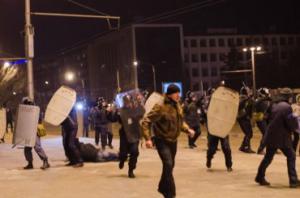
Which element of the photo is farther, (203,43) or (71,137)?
(203,43)

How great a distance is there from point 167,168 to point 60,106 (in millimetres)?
7032

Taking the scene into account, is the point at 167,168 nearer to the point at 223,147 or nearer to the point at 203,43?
the point at 223,147

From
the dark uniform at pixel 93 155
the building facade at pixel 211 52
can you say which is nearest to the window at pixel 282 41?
the building facade at pixel 211 52

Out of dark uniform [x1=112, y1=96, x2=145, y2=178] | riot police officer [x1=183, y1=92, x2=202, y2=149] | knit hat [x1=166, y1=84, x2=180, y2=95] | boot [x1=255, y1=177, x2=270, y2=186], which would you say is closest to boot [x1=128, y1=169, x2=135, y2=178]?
dark uniform [x1=112, y1=96, x2=145, y2=178]

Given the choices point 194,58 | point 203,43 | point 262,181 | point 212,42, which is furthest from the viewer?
point 212,42

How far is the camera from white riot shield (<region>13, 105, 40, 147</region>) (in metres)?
14.6

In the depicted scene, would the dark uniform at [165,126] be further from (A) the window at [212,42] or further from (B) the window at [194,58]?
(A) the window at [212,42]

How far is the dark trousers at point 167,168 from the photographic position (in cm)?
862

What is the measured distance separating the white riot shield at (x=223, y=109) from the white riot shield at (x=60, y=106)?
11.8ft

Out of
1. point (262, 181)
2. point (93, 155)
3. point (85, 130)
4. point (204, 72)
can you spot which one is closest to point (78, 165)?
point (93, 155)

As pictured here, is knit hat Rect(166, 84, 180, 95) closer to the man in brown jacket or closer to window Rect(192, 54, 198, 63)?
the man in brown jacket

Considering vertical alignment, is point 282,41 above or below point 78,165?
above

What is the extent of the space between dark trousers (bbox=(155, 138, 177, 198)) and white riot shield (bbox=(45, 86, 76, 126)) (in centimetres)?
635

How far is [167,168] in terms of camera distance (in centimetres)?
862
